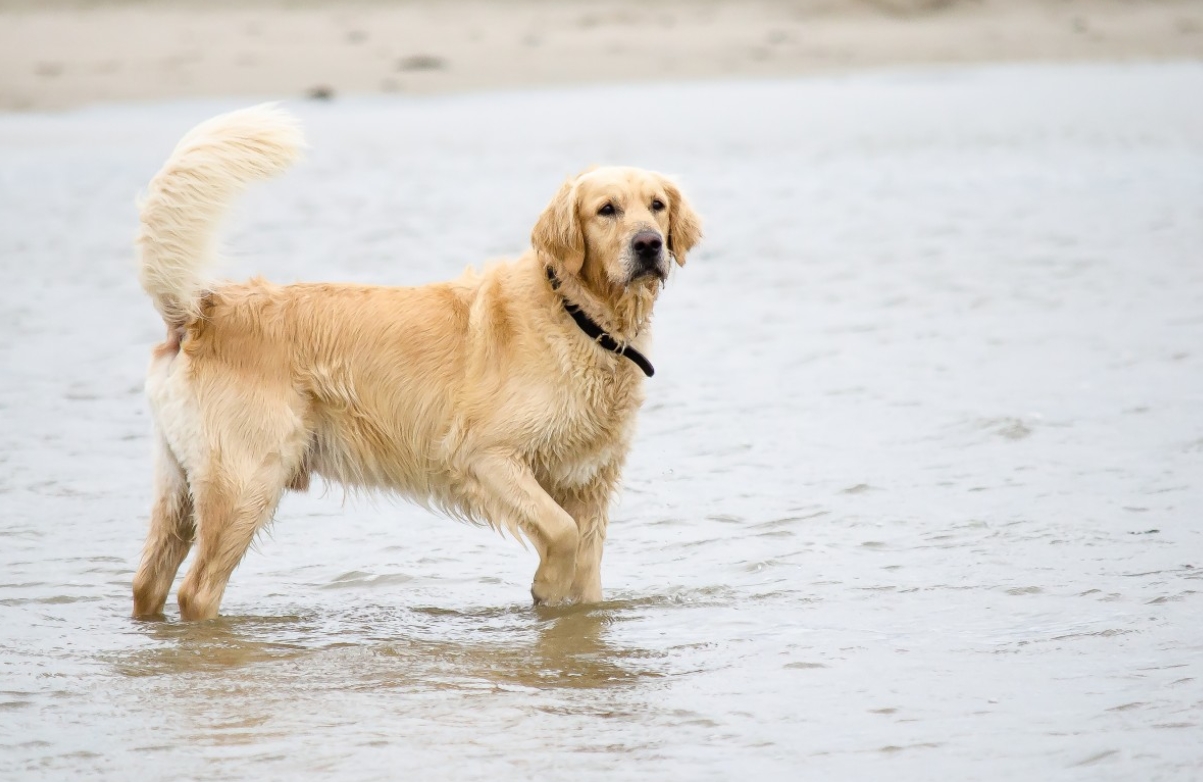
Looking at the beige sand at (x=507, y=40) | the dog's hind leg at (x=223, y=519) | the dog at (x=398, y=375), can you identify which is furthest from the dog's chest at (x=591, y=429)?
the beige sand at (x=507, y=40)

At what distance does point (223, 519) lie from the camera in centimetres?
550

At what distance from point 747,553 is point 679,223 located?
157cm

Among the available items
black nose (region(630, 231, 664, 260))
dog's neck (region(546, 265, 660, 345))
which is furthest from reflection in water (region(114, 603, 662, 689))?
black nose (region(630, 231, 664, 260))

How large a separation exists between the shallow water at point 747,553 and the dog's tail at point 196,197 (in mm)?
163

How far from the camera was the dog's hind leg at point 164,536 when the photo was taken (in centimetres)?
564

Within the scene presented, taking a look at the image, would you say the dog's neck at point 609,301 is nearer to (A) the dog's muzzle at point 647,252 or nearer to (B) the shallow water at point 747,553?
(A) the dog's muzzle at point 647,252

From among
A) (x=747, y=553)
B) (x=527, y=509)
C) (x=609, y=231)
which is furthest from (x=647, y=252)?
(x=747, y=553)

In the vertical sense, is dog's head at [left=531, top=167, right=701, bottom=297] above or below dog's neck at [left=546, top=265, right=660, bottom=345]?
above

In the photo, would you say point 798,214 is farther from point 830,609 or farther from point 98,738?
point 98,738

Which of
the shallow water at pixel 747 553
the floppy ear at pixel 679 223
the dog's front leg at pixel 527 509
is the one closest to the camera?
the shallow water at pixel 747 553

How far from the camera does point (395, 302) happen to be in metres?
5.85

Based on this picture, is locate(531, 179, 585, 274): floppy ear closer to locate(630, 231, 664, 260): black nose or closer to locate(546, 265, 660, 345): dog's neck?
locate(546, 265, 660, 345): dog's neck

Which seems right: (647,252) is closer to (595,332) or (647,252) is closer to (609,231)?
(609,231)

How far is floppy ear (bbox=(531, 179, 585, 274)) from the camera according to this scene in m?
5.55
